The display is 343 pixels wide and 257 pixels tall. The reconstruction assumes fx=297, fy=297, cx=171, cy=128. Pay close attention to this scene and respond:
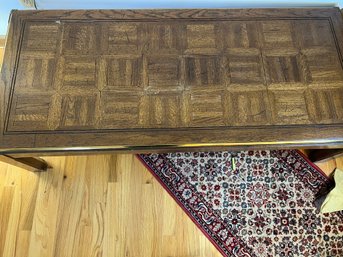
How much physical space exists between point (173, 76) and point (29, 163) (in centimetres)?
72

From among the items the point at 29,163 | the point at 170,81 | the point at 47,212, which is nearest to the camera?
the point at 170,81

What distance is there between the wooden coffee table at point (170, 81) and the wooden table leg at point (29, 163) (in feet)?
0.08

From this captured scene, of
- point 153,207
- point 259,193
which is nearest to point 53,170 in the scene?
point 153,207

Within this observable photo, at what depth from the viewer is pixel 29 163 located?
4.06 ft

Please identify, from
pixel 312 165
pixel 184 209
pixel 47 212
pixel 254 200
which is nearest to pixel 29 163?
pixel 47 212

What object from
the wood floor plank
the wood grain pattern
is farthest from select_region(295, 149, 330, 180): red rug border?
the wood floor plank

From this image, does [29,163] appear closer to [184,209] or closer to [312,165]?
[184,209]

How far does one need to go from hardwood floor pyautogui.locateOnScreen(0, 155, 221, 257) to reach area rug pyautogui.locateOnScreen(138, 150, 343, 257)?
7 cm

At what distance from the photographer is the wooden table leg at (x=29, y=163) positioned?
1031mm

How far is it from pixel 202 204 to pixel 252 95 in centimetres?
59

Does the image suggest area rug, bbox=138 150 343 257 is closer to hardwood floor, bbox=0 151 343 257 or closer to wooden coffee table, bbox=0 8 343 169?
hardwood floor, bbox=0 151 343 257

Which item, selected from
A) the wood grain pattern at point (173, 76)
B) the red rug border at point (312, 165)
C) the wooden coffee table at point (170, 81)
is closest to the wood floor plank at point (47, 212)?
the wooden coffee table at point (170, 81)

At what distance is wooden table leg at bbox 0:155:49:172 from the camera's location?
1031 millimetres

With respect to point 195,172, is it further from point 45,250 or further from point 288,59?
point 45,250
